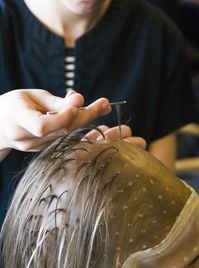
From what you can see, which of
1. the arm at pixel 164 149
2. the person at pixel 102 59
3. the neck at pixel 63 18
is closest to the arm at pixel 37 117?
the person at pixel 102 59

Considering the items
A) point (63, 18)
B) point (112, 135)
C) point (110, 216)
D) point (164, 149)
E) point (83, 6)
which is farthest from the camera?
point (164, 149)

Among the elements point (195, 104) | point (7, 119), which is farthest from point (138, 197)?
point (195, 104)

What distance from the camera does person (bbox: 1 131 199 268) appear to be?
68cm

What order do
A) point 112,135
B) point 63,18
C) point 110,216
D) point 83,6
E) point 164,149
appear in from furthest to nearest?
point 164,149
point 63,18
point 83,6
point 112,135
point 110,216

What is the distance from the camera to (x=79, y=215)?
0.69 m

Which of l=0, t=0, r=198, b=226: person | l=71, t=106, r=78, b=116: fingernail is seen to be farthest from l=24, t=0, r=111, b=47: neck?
l=71, t=106, r=78, b=116: fingernail

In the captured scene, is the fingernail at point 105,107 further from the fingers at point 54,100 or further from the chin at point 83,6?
the chin at point 83,6

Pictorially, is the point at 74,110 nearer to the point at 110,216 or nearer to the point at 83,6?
the point at 110,216

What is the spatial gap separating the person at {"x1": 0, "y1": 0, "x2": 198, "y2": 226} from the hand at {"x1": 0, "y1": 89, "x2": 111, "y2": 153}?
282 millimetres

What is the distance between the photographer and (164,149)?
135cm

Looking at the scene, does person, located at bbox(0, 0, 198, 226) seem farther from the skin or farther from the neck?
the skin

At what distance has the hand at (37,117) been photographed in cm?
69

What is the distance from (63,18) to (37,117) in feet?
1.68

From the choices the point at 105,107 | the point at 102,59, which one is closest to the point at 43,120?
the point at 105,107
